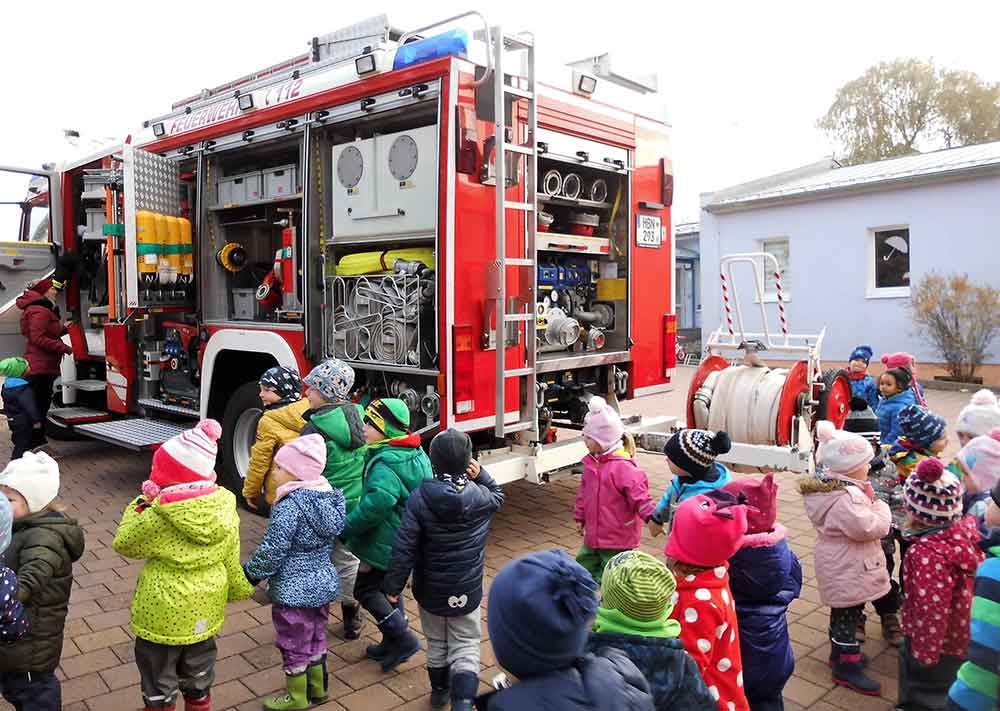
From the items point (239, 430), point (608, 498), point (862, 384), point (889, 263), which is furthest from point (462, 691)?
point (889, 263)

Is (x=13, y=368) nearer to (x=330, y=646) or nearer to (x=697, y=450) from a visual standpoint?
(x=330, y=646)

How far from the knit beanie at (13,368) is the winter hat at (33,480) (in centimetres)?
541

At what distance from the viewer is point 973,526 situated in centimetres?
324

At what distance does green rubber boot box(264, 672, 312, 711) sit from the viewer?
3.42 meters

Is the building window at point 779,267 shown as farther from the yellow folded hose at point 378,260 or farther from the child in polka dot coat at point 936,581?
the child in polka dot coat at point 936,581

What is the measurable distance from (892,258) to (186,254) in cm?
1406

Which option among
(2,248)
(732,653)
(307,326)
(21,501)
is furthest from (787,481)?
(2,248)

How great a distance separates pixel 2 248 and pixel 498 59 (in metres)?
6.52

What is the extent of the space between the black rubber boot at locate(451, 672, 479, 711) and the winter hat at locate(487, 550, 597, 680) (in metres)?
1.73

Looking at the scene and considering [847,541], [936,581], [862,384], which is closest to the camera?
[936,581]

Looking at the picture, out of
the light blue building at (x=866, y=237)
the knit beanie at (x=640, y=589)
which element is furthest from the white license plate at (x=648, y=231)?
the light blue building at (x=866, y=237)

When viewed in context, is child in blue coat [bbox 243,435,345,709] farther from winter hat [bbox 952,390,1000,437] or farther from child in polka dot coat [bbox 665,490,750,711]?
winter hat [bbox 952,390,1000,437]

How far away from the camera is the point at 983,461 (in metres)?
3.31

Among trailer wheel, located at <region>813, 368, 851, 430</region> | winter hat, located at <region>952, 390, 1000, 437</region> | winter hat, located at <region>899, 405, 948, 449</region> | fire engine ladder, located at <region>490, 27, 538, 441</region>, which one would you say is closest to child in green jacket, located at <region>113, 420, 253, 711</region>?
fire engine ladder, located at <region>490, 27, 538, 441</region>
